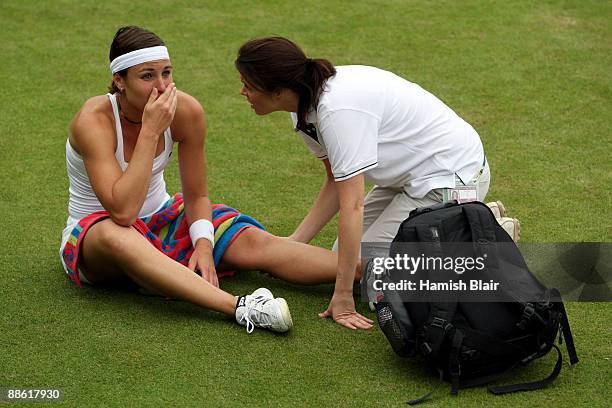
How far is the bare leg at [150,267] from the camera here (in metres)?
3.94

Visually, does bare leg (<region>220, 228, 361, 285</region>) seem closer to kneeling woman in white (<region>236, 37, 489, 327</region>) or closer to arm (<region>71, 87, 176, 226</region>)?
kneeling woman in white (<region>236, 37, 489, 327</region>)

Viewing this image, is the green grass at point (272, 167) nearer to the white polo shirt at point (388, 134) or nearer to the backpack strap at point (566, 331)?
the backpack strap at point (566, 331)

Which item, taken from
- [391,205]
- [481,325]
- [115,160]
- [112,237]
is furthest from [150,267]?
[481,325]

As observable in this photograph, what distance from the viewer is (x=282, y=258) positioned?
4309 mm

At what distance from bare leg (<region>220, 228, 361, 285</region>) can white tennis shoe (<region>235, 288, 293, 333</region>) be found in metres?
0.31

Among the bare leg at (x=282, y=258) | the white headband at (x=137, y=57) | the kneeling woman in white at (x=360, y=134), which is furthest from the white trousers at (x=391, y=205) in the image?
the white headband at (x=137, y=57)

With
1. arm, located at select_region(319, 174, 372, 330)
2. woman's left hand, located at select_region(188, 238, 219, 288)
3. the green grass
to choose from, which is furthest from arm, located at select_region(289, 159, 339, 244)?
arm, located at select_region(319, 174, 372, 330)

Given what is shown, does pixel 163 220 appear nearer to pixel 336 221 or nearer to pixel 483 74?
pixel 336 221

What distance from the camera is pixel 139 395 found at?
3484 mm

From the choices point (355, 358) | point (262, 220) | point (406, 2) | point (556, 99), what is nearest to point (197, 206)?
point (262, 220)

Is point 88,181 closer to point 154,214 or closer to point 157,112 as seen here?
point 154,214

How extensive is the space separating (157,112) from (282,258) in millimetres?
802

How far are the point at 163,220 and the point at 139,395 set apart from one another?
3.64 ft

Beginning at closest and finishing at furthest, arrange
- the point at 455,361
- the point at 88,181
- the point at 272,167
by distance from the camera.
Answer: the point at 455,361 → the point at 88,181 → the point at 272,167
